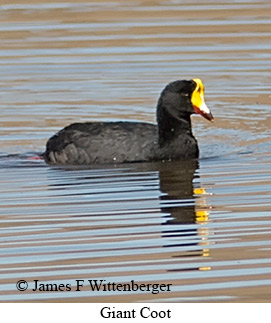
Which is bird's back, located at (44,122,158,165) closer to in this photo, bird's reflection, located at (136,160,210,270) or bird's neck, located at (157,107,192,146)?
bird's neck, located at (157,107,192,146)

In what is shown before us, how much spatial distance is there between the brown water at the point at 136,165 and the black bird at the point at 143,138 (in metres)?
0.21

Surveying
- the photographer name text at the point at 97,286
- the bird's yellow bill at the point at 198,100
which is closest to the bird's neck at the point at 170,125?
the bird's yellow bill at the point at 198,100

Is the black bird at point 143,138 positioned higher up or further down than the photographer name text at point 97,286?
higher up

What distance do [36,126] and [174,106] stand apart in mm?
1838

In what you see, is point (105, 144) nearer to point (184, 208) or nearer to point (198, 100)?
point (198, 100)

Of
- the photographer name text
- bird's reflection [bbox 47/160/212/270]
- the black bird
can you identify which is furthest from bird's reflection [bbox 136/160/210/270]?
the photographer name text

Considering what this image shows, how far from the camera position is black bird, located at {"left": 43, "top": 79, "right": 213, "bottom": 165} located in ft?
40.2

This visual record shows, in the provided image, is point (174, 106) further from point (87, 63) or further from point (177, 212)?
point (87, 63)

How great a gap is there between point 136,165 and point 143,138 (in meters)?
0.29

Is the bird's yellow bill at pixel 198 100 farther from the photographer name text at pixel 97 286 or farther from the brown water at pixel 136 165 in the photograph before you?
the photographer name text at pixel 97 286

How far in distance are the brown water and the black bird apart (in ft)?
0.68

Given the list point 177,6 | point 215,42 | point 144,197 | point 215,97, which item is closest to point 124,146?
point 144,197

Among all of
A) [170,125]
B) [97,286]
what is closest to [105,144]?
[170,125]

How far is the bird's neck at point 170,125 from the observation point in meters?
12.4
